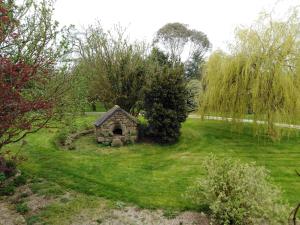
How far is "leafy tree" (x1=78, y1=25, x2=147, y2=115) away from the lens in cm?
1808

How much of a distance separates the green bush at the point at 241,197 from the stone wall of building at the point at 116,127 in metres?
7.87

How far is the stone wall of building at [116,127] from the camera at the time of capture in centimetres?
1448

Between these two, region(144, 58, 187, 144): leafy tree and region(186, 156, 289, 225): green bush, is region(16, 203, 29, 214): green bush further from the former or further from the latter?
region(144, 58, 187, 144): leafy tree

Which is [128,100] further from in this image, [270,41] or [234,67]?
[270,41]

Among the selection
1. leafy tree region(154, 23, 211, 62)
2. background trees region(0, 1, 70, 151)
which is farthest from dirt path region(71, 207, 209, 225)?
leafy tree region(154, 23, 211, 62)

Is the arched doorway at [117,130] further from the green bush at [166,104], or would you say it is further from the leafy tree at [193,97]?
the leafy tree at [193,97]

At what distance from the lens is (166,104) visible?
581 inches

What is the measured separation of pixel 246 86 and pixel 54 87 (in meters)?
10.2

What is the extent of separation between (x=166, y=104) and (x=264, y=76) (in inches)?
211

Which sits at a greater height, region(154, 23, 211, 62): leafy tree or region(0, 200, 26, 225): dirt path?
region(154, 23, 211, 62): leafy tree

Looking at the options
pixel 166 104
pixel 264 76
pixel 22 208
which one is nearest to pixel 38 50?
pixel 22 208

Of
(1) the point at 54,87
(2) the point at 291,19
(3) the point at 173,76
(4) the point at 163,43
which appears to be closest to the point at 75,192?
(1) the point at 54,87

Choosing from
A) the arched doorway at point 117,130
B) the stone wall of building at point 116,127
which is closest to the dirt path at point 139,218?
the stone wall of building at point 116,127

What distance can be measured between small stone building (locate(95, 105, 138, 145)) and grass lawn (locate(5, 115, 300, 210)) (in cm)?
64
